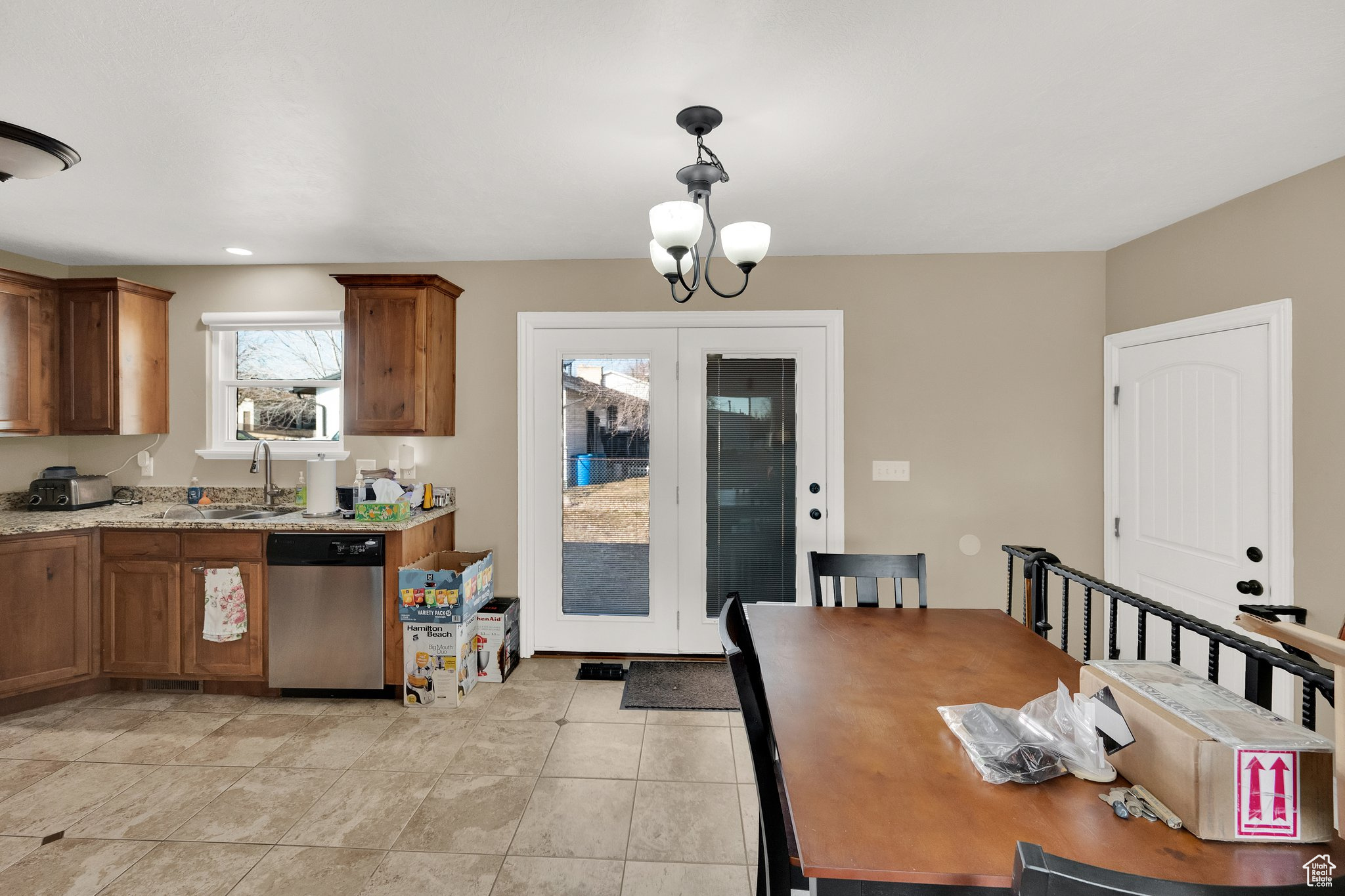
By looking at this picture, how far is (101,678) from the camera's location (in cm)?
328

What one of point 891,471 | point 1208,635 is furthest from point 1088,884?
point 891,471

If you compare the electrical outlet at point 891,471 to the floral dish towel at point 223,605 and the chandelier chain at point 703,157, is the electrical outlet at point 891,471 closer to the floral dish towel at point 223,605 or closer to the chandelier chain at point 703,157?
the chandelier chain at point 703,157

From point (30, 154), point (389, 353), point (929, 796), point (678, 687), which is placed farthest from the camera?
point (389, 353)

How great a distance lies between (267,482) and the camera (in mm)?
3668

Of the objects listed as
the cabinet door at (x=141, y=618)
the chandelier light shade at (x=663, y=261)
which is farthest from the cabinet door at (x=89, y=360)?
the chandelier light shade at (x=663, y=261)

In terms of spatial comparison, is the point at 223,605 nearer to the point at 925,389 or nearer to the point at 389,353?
the point at 389,353

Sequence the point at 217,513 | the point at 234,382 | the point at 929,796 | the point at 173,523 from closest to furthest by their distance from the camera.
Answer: the point at 929,796, the point at 173,523, the point at 217,513, the point at 234,382

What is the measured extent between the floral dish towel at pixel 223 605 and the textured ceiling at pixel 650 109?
177 cm

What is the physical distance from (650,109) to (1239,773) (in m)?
2.09

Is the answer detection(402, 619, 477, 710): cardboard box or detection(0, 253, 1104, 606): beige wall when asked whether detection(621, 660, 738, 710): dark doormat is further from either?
detection(0, 253, 1104, 606): beige wall

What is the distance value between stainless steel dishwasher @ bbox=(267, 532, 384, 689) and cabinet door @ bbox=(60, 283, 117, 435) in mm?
1429

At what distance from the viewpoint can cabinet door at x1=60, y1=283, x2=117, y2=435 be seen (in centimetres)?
349

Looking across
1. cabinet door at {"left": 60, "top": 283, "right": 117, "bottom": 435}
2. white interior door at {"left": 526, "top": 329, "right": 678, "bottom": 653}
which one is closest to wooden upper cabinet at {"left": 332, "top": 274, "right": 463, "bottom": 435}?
white interior door at {"left": 526, "top": 329, "right": 678, "bottom": 653}

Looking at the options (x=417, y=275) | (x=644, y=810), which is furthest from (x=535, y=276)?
(x=644, y=810)
